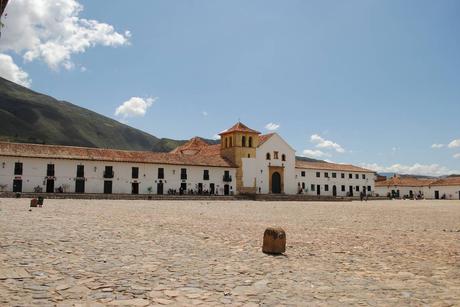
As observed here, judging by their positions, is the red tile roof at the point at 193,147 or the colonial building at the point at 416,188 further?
the colonial building at the point at 416,188

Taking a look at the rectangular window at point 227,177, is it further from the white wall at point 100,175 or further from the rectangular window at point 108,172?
the rectangular window at point 108,172

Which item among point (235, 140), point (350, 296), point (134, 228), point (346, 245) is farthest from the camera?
point (235, 140)

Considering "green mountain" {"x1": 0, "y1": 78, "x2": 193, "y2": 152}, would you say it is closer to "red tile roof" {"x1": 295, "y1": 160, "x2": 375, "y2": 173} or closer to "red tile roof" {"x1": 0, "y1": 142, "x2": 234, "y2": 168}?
"red tile roof" {"x1": 0, "y1": 142, "x2": 234, "y2": 168}

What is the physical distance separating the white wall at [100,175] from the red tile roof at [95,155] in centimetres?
50

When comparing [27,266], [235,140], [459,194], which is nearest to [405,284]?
[27,266]

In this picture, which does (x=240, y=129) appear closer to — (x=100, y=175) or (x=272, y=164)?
(x=272, y=164)

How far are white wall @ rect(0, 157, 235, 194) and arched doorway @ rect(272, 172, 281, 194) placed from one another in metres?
6.67

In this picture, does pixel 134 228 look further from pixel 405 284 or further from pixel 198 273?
pixel 405 284

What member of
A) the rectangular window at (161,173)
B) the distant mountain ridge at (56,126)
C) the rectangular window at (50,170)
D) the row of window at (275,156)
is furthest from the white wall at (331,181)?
the distant mountain ridge at (56,126)

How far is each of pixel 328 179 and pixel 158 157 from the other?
29.6 m

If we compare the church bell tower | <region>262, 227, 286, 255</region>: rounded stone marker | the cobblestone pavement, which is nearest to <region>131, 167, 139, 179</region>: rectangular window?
the church bell tower

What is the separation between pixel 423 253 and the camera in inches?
342

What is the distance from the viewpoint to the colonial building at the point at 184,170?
4212 cm

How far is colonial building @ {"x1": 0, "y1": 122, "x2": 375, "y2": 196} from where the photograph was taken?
42125 mm
